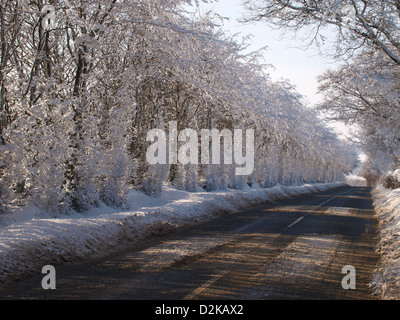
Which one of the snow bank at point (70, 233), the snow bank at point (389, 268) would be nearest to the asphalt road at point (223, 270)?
the snow bank at point (389, 268)

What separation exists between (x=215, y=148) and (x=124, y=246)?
18553 mm

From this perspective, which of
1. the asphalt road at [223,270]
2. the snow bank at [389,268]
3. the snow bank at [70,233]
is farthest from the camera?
the snow bank at [70,233]

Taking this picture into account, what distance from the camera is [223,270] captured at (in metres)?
6.89

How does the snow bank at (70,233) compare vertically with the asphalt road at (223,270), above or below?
above

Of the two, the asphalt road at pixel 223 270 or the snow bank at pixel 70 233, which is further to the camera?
the snow bank at pixel 70 233

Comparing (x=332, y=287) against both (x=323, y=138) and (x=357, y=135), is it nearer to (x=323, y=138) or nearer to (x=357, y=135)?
(x=357, y=135)

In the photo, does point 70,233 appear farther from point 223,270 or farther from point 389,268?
point 389,268

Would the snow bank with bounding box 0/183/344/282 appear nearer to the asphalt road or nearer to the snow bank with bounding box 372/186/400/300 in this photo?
the asphalt road

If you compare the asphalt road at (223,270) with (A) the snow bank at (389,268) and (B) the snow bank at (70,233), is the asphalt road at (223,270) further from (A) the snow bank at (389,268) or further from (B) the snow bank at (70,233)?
(B) the snow bank at (70,233)

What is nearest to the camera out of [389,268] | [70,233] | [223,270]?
[223,270]

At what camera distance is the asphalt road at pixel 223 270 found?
555 centimetres

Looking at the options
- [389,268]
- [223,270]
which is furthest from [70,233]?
[389,268]

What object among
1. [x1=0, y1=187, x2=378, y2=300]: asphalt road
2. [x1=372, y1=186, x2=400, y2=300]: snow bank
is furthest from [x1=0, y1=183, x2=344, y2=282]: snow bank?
[x1=372, y1=186, x2=400, y2=300]: snow bank
